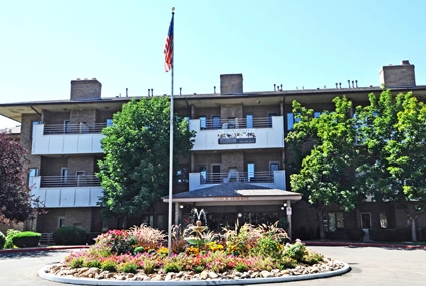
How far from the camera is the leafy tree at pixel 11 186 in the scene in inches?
982

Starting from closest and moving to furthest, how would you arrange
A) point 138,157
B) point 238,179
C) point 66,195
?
point 138,157, point 66,195, point 238,179

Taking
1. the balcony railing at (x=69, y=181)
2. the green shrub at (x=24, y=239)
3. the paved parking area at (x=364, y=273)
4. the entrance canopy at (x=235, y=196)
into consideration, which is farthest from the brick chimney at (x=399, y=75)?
the green shrub at (x=24, y=239)

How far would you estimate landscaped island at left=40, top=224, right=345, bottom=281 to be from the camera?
1180 cm

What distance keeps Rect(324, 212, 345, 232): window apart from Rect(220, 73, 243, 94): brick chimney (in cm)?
1188

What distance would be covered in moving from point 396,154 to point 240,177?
437 inches

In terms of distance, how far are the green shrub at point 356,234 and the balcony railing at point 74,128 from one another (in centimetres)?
2062

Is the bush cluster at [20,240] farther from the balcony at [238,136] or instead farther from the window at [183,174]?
the balcony at [238,136]

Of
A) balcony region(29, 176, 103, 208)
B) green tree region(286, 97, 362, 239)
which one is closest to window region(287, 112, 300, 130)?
green tree region(286, 97, 362, 239)

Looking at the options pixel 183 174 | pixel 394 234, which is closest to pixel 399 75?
pixel 394 234

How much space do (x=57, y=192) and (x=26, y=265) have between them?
15191 mm

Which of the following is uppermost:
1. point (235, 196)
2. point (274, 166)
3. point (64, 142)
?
point (64, 142)

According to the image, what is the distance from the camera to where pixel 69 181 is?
32.4 meters

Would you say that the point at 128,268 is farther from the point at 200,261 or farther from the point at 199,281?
the point at 199,281

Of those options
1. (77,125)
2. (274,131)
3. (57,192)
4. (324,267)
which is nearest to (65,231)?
(57,192)
